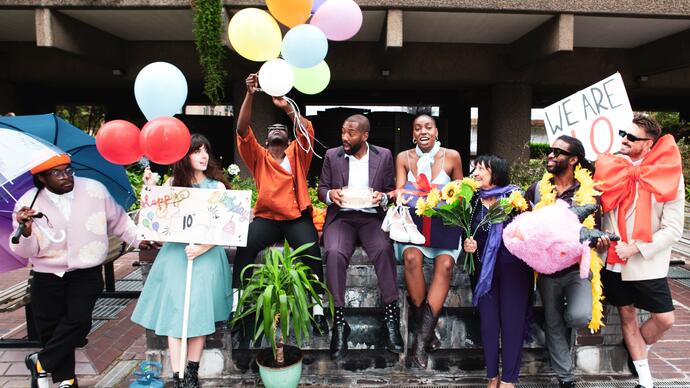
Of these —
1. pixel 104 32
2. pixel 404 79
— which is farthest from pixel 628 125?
pixel 104 32

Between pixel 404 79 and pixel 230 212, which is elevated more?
pixel 404 79

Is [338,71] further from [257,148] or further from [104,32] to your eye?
[257,148]

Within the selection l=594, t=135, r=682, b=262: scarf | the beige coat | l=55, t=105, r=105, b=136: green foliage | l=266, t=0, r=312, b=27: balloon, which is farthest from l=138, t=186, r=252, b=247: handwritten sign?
l=55, t=105, r=105, b=136: green foliage

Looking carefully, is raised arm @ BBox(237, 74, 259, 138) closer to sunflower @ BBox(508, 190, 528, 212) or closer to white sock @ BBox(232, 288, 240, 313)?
white sock @ BBox(232, 288, 240, 313)

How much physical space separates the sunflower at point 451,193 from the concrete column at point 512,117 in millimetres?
7338

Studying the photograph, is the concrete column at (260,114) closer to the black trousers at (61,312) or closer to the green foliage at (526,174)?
the green foliage at (526,174)

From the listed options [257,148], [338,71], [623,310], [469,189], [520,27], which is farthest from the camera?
[338,71]

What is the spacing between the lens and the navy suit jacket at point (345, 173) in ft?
12.1

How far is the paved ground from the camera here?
3.54 metres

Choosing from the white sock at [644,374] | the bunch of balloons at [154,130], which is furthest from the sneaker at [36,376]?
the white sock at [644,374]

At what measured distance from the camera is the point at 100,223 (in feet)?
10.3

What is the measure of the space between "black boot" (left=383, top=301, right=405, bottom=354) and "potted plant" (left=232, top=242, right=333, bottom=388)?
52 cm

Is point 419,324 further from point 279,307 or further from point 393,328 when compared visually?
point 279,307

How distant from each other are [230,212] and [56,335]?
58.9 inches
